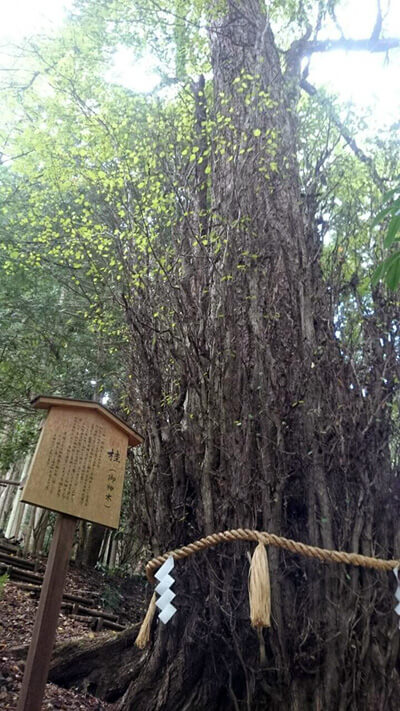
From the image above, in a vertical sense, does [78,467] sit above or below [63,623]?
above

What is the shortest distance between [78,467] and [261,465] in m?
1.17

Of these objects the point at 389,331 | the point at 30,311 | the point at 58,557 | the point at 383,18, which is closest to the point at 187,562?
the point at 58,557

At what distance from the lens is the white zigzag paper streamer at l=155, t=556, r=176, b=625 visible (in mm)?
2467

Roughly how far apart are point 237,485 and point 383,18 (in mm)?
6863

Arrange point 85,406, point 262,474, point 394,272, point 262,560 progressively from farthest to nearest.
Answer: point 262,474 < point 85,406 < point 262,560 < point 394,272

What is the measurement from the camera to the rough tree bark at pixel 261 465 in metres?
2.69

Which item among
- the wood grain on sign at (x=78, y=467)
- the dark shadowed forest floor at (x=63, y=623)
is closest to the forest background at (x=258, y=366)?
the dark shadowed forest floor at (x=63, y=623)

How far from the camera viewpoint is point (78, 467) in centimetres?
253

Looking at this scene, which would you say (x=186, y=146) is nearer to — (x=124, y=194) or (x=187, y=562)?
(x=124, y=194)

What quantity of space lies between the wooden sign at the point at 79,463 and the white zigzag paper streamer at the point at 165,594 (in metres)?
0.38

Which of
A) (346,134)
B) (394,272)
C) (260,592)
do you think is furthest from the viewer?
(346,134)

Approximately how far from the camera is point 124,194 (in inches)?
205

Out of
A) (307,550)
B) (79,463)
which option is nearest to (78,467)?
(79,463)

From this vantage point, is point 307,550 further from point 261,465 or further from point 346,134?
point 346,134
